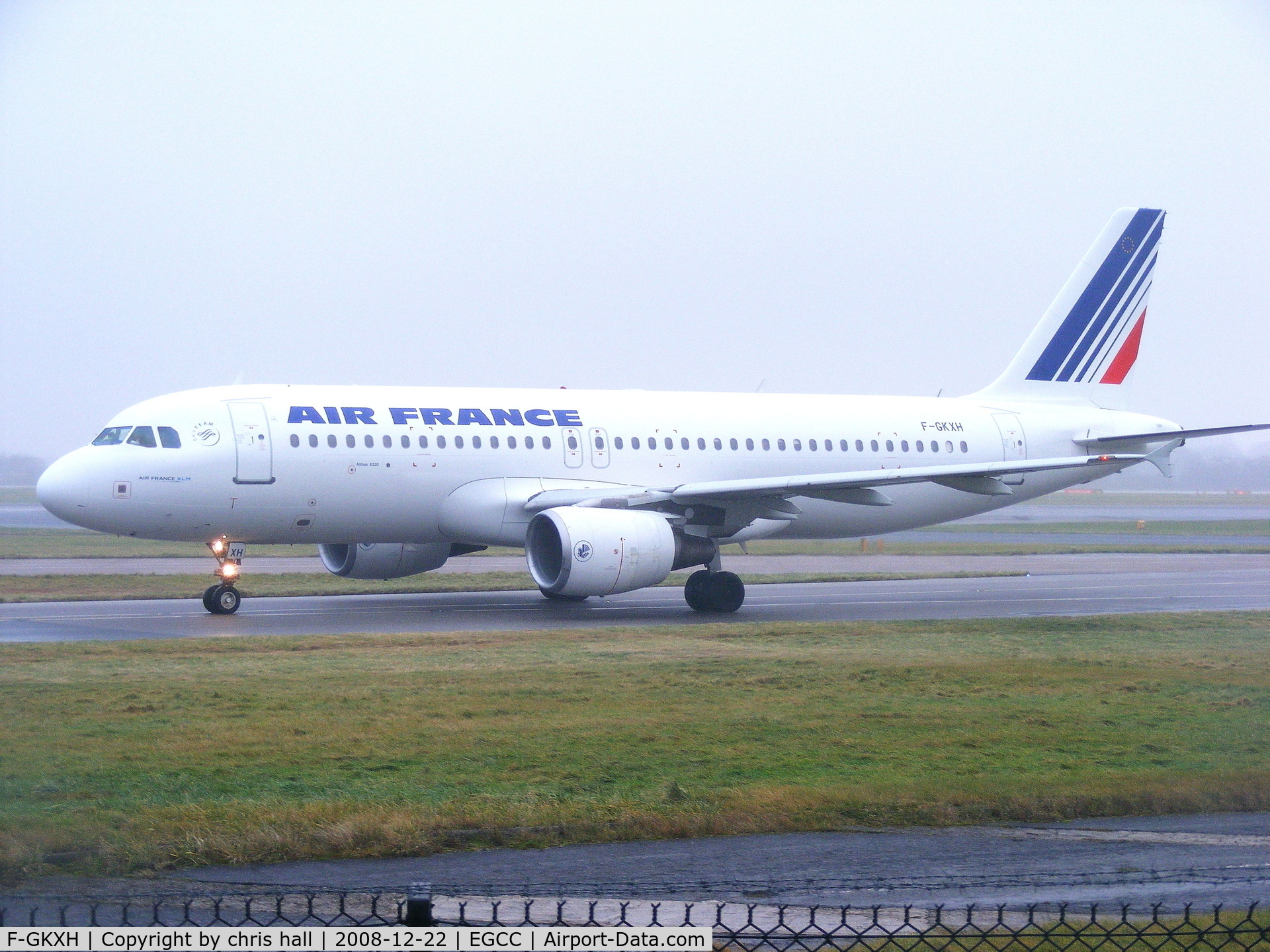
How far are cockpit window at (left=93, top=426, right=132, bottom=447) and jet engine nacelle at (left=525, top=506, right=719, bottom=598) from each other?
7.01m

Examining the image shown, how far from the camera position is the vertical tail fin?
33719 mm

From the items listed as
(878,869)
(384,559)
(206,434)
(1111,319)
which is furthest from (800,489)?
(878,869)

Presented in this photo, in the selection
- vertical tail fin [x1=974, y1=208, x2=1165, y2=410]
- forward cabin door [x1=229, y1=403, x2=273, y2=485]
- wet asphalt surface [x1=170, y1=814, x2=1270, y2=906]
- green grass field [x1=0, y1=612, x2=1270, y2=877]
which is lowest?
wet asphalt surface [x1=170, y1=814, x2=1270, y2=906]

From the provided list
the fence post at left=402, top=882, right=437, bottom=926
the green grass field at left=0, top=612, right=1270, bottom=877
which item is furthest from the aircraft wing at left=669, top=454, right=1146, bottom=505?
the fence post at left=402, top=882, right=437, bottom=926

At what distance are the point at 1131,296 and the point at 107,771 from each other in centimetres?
2906

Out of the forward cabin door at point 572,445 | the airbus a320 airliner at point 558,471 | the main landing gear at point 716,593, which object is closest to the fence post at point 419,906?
the airbus a320 airliner at point 558,471

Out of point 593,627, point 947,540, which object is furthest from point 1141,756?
point 947,540

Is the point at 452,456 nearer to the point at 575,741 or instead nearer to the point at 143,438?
the point at 143,438

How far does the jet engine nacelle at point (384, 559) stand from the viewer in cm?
2833

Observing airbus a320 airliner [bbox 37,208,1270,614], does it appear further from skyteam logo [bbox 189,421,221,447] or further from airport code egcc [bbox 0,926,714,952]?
airport code egcc [bbox 0,926,714,952]

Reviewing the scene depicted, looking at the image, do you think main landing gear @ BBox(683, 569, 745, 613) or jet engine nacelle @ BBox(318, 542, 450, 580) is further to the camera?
jet engine nacelle @ BBox(318, 542, 450, 580)

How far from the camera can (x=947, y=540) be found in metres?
56.0

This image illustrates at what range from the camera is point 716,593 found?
26.4 metres

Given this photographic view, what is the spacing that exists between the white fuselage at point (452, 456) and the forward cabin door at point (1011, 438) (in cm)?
4
